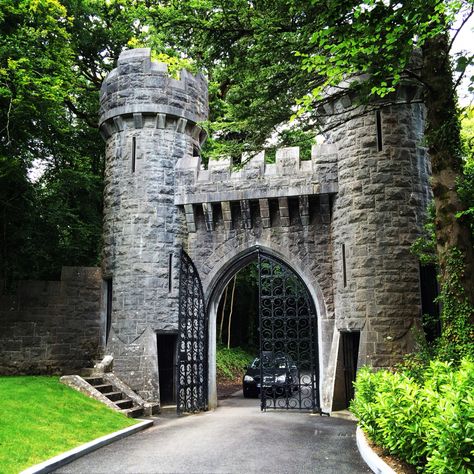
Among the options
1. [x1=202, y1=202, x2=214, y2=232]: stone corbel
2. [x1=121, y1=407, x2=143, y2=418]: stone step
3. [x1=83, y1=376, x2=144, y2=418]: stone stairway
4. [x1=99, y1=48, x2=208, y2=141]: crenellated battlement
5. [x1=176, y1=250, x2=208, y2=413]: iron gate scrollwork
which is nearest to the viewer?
[x1=121, y1=407, x2=143, y2=418]: stone step

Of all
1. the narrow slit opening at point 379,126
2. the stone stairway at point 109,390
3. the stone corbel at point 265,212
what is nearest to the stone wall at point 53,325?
the stone stairway at point 109,390

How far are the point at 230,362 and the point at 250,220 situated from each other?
10.9m

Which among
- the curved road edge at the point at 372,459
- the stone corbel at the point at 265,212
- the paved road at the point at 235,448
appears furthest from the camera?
the stone corbel at the point at 265,212

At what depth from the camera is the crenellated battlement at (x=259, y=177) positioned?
11.2 m

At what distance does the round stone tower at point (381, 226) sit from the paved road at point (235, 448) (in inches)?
75.5

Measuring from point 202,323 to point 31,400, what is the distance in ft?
15.3

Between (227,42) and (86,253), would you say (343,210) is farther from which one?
(86,253)

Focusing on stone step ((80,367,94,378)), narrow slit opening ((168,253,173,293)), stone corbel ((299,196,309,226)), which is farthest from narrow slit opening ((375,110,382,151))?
stone step ((80,367,94,378))

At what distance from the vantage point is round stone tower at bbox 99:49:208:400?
11.5 meters

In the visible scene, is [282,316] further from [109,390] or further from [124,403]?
[109,390]

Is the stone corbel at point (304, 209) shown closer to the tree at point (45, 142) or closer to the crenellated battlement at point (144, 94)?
the crenellated battlement at point (144, 94)

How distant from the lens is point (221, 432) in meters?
8.27

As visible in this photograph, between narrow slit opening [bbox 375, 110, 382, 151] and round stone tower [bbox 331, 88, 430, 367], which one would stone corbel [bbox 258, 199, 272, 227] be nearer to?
round stone tower [bbox 331, 88, 430, 367]

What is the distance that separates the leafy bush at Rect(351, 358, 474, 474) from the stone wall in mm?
7465
